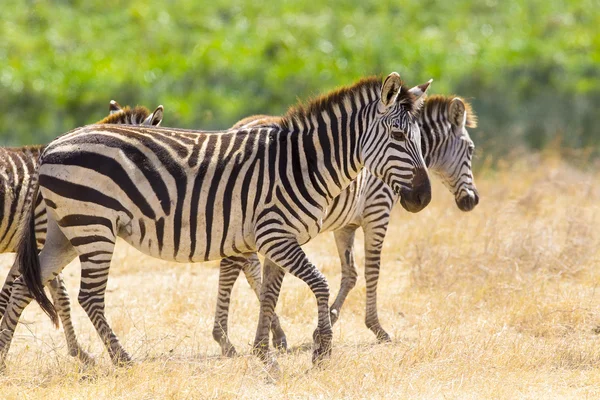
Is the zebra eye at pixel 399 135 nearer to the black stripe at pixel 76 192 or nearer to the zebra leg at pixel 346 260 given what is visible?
the zebra leg at pixel 346 260

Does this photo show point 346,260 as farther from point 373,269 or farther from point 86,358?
point 86,358

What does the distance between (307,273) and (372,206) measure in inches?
76.0

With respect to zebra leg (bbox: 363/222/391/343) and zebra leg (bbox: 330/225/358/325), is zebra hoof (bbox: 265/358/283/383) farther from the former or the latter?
zebra leg (bbox: 330/225/358/325)

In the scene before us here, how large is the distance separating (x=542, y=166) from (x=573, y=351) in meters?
8.09

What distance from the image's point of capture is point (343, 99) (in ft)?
23.9

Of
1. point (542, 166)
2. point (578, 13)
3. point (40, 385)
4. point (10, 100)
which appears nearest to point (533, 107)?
point (542, 166)

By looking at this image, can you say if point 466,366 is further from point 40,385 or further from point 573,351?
point 40,385

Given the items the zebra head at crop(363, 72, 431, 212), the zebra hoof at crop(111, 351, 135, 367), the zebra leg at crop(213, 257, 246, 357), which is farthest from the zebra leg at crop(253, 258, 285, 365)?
the zebra head at crop(363, 72, 431, 212)

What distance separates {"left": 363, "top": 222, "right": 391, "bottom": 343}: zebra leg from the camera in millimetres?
8641

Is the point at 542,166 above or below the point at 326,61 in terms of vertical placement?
below

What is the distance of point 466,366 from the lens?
22.1 ft

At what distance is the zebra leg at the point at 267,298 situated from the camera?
7371mm

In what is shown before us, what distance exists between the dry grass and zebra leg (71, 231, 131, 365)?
0.60 ft

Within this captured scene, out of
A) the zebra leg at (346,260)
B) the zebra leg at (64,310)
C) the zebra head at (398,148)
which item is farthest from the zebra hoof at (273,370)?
the zebra leg at (346,260)
